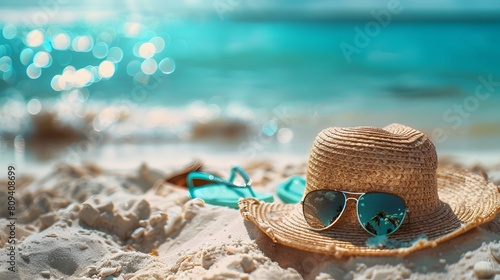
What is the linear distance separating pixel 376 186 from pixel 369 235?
0.66 feet

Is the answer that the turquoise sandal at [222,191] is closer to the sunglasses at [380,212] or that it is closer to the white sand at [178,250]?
the white sand at [178,250]

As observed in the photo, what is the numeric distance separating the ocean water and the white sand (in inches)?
135

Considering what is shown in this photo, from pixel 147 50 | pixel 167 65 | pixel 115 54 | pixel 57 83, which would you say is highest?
pixel 147 50

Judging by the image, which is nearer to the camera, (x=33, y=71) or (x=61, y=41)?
(x=33, y=71)

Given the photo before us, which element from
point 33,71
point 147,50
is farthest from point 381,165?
point 147,50

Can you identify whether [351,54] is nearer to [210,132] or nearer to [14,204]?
[210,132]

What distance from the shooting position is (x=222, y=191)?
11.6 ft

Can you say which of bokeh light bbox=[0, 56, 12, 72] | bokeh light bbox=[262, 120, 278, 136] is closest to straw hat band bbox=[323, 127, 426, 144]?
A: bokeh light bbox=[262, 120, 278, 136]

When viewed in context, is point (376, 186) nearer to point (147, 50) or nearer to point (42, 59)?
point (42, 59)

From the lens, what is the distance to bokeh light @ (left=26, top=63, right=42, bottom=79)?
38.4ft

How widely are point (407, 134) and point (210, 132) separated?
5288mm

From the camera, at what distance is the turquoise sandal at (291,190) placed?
3544 millimetres

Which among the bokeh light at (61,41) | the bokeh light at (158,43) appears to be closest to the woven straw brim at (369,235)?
the bokeh light at (158,43)

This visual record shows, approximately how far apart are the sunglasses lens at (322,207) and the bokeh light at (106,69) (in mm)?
9963
